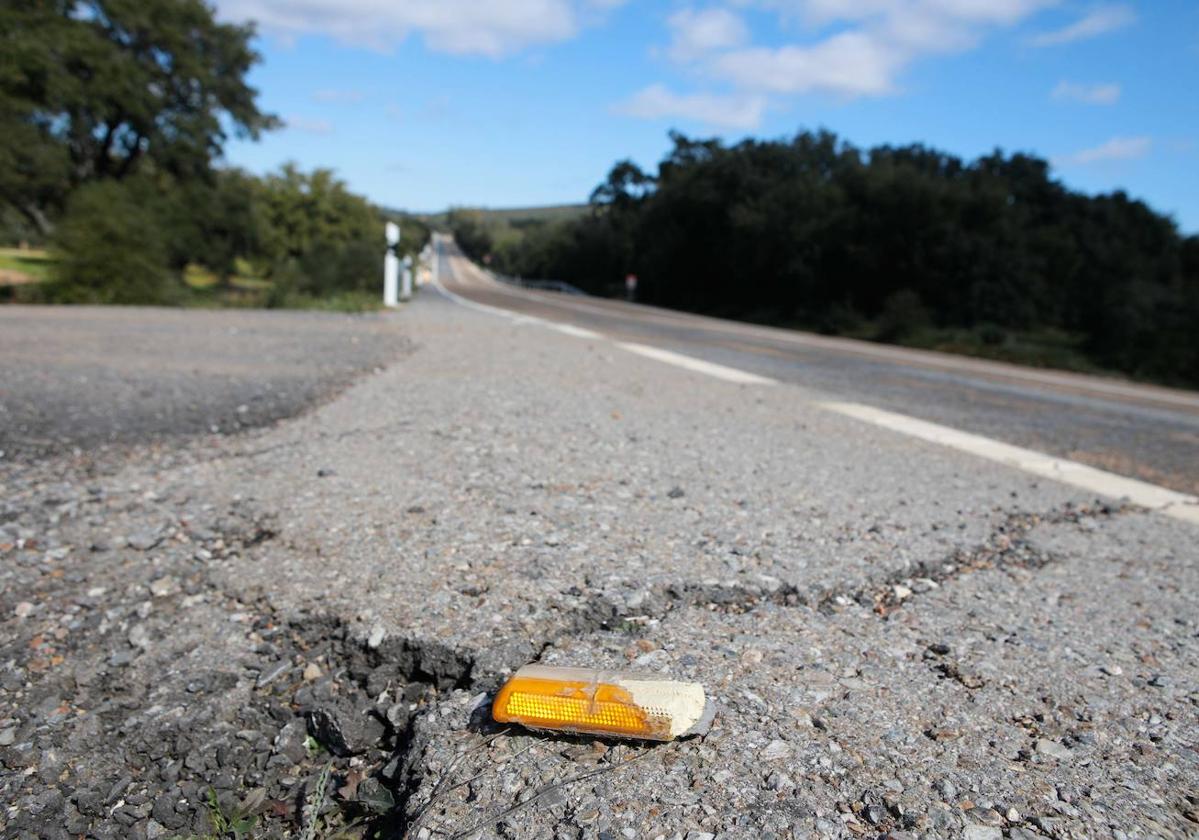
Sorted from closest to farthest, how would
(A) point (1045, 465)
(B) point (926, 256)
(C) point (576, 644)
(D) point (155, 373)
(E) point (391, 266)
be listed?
(C) point (576, 644) < (A) point (1045, 465) < (D) point (155, 373) < (E) point (391, 266) < (B) point (926, 256)

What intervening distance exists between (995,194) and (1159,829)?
34280 mm

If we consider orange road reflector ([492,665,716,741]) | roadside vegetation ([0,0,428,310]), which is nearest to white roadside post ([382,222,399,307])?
roadside vegetation ([0,0,428,310])

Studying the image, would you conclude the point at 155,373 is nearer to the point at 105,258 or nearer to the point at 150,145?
the point at 105,258

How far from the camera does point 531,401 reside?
548cm

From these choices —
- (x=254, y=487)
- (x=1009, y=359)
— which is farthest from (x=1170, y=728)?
(x=1009, y=359)

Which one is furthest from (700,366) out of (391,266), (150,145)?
(150,145)

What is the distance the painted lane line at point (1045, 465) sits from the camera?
405 centimetres

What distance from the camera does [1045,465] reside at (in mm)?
4770

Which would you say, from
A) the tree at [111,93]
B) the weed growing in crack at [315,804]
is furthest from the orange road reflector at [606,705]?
the tree at [111,93]

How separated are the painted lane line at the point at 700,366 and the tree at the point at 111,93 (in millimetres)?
21552

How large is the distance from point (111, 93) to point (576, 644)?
1256 inches

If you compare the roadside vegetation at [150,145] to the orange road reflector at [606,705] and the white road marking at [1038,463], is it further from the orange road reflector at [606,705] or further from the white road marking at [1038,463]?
the orange road reflector at [606,705]

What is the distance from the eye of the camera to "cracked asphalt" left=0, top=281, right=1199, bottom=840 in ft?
4.91

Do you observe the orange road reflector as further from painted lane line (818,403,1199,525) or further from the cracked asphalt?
painted lane line (818,403,1199,525)
